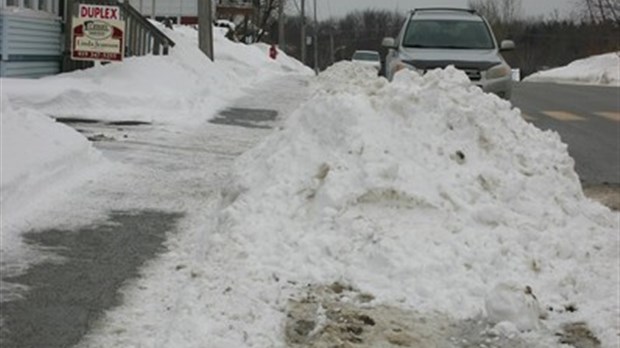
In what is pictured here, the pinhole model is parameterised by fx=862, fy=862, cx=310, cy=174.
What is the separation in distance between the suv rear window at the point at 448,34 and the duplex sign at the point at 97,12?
5.34 meters

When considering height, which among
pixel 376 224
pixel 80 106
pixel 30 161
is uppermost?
pixel 80 106

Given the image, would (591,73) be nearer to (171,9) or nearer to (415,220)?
(171,9)

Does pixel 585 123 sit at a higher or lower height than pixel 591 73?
lower

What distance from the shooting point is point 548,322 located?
493 centimetres

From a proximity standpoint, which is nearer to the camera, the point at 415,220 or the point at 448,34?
the point at 415,220

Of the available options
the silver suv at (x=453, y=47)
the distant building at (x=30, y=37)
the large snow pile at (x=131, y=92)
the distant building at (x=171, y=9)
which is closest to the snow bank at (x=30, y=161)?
the large snow pile at (x=131, y=92)

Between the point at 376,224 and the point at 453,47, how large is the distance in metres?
7.44

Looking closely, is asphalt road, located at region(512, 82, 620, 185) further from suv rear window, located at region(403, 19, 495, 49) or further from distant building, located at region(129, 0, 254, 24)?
distant building, located at region(129, 0, 254, 24)

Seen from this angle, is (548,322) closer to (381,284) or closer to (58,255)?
(381,284)

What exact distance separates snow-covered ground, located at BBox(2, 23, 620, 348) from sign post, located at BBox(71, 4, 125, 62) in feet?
21.5

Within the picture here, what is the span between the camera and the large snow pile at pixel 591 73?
40438 mm

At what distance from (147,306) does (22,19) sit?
11291 millimetres

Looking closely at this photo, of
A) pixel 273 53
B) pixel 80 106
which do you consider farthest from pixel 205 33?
pixel 273 53

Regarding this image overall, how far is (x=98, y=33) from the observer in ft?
50.0
